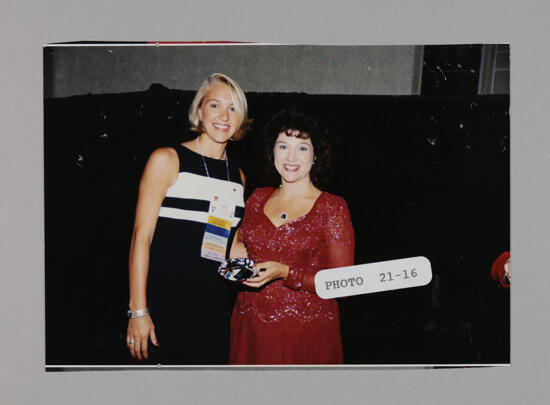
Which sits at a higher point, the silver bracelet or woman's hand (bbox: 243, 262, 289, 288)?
woman's hand (bbox: 243, 262, 289, 288)

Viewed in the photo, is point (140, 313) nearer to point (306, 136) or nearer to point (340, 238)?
point (340, 238)

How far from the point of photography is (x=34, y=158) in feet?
7.32

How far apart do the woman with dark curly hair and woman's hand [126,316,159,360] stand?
318mm

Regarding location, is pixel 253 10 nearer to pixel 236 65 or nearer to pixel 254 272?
pixel 236 65

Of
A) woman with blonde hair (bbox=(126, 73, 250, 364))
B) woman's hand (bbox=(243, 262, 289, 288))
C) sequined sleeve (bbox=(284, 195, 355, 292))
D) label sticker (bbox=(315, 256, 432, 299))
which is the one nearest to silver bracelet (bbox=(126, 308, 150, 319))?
woman with blonde hair (bbox=(126, 73, 250, 364))

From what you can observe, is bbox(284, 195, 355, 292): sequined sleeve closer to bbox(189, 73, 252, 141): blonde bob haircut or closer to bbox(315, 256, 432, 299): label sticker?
bbox(315, 256, 432, 299): label sticker

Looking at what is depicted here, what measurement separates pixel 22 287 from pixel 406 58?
5.72 feet

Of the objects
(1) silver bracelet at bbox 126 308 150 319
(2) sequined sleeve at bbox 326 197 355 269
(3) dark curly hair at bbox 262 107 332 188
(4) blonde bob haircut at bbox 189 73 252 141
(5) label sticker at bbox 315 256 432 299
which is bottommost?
(1) silver bracelet at bbox 126 308 150 319

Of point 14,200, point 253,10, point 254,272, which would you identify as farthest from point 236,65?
point 14,200

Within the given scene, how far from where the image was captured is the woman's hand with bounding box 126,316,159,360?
221 cm

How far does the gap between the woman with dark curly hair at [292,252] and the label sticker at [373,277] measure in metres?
0.03

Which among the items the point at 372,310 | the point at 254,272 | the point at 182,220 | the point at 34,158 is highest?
the point at 34,158

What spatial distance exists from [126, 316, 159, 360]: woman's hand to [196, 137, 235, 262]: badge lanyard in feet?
1.15

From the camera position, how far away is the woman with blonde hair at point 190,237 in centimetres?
219
